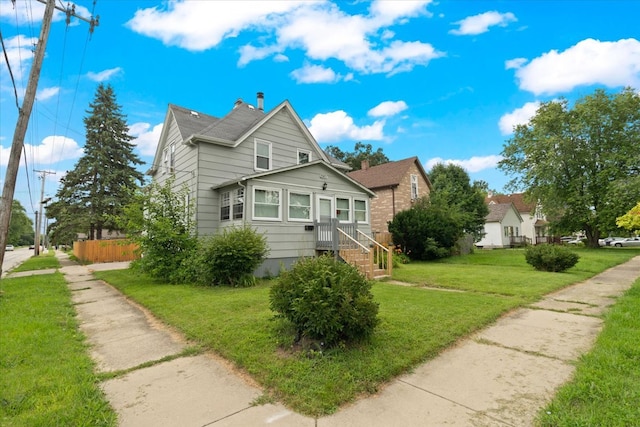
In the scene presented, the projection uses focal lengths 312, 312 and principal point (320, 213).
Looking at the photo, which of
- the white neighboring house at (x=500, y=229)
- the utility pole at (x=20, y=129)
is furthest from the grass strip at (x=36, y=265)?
the white neighboring house at (x=500, y=229)

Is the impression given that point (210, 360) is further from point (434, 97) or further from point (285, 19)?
point (434, 97)

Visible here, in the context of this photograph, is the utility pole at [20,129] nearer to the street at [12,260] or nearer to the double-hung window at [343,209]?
the street at [12,260]

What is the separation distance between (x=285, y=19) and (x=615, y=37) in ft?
41.9

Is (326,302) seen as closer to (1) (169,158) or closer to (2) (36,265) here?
(1) (169,158)

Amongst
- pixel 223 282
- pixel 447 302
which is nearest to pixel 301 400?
→ pixel 447 302

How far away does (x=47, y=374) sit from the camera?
3451mm

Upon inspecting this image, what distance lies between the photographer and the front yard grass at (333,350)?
3.13m

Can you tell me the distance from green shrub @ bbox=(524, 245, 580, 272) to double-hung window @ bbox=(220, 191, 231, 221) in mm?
12064

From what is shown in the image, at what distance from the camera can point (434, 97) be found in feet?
57.2

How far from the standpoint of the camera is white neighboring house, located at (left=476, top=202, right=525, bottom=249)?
35.1 metres

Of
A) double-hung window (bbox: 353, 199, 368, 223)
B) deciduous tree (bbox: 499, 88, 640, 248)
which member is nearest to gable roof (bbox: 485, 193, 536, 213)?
deciduous tree (bbox: 499, 88, 640, 248)

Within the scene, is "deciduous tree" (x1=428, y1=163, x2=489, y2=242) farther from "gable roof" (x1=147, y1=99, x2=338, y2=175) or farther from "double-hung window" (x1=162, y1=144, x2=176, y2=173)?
"double-hung window" (x1=162, y1=144, x2=176, y2=173)

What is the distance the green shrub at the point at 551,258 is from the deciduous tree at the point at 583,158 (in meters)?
17.2

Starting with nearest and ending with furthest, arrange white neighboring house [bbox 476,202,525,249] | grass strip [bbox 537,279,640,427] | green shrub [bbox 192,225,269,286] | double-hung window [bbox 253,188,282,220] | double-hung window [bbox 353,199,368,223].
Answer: grass strip [bbox 537,279,640,427] → green shrub [bbox 192,225,269,286] → double-hung window [bbox 253,188,282,220] → double-hung window [bbox 353,199,368,223] → white neighboring house [bbox 476,202,525,249]
